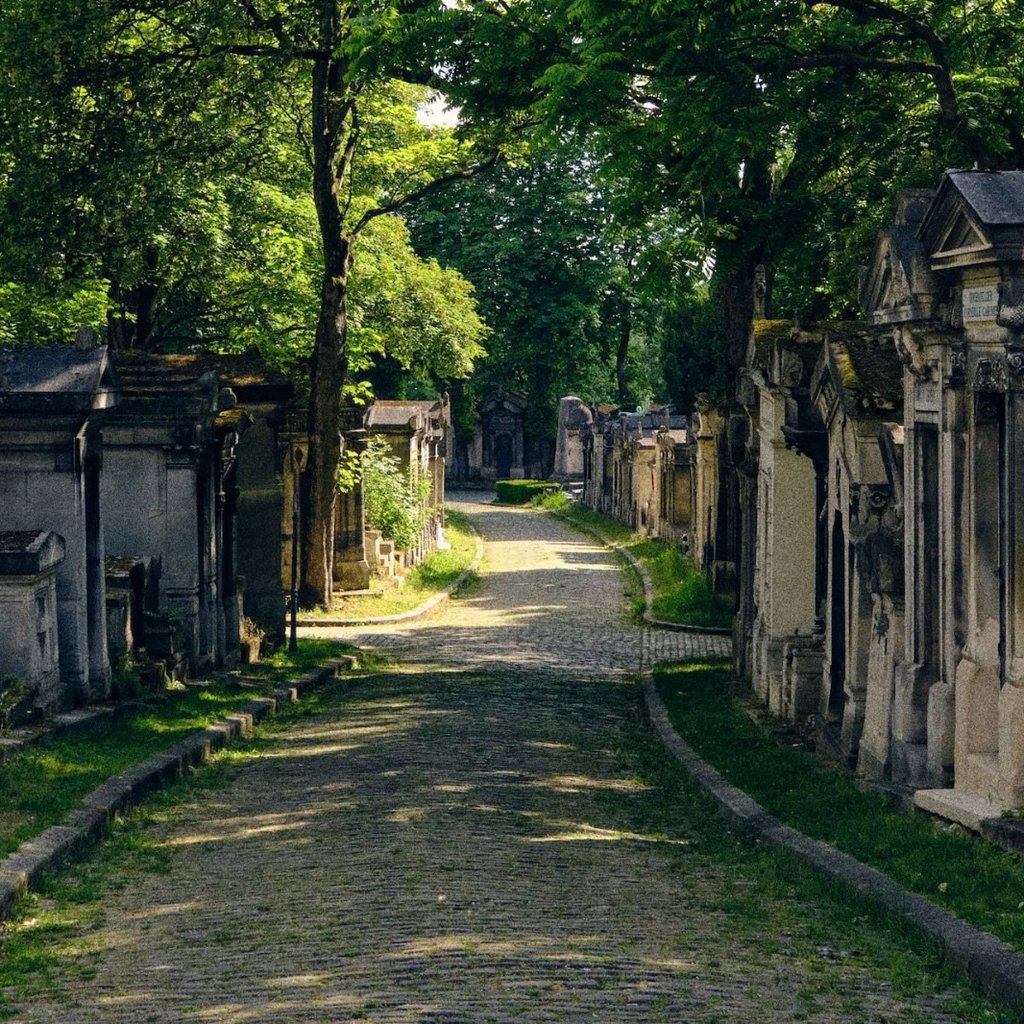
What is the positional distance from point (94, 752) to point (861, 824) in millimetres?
5254

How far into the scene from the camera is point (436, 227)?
6150 centimetres

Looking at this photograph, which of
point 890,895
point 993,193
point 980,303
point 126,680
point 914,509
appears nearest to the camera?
point 890,895

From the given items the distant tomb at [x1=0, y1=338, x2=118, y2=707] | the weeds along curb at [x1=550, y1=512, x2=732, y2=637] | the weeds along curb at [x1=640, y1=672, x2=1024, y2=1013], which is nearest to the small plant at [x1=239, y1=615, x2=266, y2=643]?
the distant tomb at [x1=0, y1=338, x2=118, y2=707]

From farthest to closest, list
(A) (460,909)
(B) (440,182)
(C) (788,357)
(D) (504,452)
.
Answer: (D) (504,452) → (B) (440,182) → (C) (788,357) → (A) (460,909)

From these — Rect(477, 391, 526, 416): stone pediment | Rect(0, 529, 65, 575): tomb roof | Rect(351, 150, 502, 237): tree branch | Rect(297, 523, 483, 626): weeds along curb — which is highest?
Rect(351, 150, 502, 237): tree branch

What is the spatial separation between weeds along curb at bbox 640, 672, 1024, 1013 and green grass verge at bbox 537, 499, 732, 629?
42.9ft

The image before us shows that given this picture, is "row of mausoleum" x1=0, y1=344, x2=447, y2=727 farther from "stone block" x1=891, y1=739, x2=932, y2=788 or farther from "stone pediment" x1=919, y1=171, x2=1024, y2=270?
"stone pediment" x1=919, y1=171, x2=1024, y2=270

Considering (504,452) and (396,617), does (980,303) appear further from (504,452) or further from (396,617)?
(504,452)

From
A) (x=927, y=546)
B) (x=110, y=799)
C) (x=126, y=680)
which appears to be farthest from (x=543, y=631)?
(x=110, y=799)

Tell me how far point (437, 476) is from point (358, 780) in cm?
3411

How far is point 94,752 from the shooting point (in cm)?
1177

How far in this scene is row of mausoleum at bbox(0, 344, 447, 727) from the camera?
41.0 ft

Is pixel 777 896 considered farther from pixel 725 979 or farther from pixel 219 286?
pixel 219 286

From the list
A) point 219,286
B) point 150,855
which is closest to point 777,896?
point 150,855
